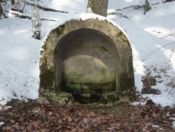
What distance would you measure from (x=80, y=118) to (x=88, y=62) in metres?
2.95

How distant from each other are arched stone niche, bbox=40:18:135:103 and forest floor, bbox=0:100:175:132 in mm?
705

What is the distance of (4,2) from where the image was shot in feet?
59.4

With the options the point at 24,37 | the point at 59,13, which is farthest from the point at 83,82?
the point at 59,13

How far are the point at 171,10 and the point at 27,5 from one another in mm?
6801

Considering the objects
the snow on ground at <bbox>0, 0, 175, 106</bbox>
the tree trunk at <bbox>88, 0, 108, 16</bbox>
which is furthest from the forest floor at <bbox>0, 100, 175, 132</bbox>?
the tree trunk at <bbox>88, 0, 108, 16</bbox>

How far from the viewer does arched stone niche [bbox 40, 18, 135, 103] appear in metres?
9.05

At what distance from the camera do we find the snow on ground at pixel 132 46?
389 inches

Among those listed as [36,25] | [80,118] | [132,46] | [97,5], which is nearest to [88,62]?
[97,5]

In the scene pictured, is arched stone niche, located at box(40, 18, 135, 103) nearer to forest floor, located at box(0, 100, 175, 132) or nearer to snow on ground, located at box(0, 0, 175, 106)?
snow on ground, located at box(0, 0, 175, 106)

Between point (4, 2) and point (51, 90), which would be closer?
point (51, 90)

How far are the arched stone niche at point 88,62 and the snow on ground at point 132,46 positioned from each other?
19.6 inches

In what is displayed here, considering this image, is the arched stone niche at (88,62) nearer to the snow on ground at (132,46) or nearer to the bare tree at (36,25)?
the snow on ground at (132,46)

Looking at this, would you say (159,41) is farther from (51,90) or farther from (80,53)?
(51,90)

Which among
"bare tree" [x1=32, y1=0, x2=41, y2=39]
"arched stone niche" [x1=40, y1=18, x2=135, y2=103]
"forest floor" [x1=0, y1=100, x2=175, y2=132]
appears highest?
"bare tree" [x1=32, y1=0, x2=41, y2=39]
